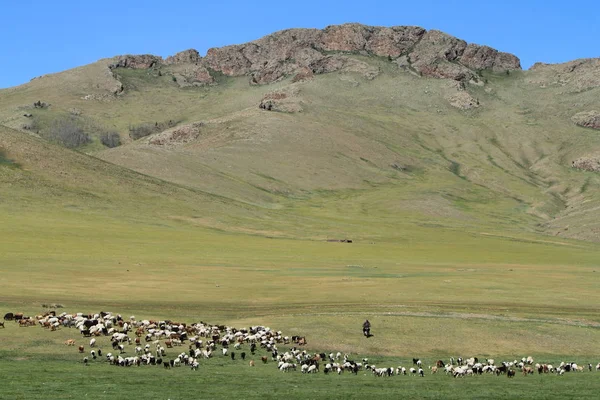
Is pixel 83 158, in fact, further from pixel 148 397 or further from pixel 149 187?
pixel 148 397

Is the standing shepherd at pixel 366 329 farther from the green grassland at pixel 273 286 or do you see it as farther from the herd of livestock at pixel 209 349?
the herd of livestock at pixel 209 349

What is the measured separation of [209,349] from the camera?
44.1 meters

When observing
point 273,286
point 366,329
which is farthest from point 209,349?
point 273,286

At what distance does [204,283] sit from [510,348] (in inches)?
1506

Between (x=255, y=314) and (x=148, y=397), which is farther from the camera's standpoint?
(x=255, y=314)

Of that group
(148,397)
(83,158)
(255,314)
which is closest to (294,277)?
(255,314)

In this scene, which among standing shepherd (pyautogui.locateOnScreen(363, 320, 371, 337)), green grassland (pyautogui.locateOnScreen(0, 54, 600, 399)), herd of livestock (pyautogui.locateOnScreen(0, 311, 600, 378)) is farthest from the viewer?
standing shepherd (pyautogui.locateOnScreen(363, 320, 371, 337))

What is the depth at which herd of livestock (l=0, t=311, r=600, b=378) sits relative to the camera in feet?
133

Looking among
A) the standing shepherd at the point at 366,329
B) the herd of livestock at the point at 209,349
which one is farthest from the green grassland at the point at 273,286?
the herd of livestock at the point at 209,349

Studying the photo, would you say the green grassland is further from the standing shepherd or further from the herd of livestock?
the herd of livestock

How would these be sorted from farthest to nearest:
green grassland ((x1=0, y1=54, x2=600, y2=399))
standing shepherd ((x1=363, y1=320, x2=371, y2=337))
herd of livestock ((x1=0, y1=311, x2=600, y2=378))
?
standing shepherd ((x1=363, y1=320, x2=371, y2=337))
herd of livestock ((x1=0, y1=311, x2=600, y2=378))
green grassland ((x1=0, y1=54, x2=600, y2=399))

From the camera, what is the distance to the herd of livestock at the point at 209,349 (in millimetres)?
40531

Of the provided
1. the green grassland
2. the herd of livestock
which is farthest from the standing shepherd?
the herd of livestock

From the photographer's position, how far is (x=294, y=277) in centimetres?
8562
